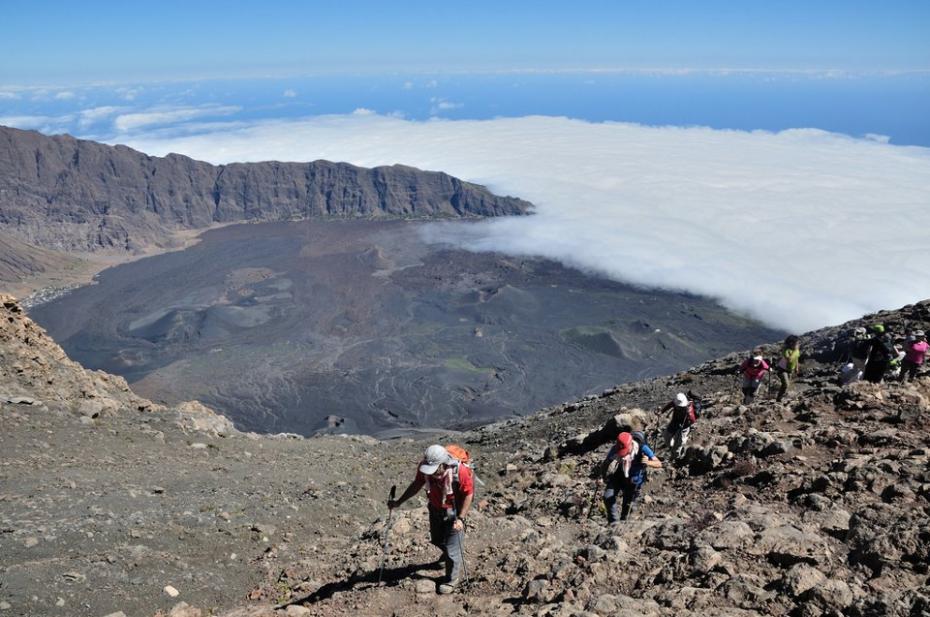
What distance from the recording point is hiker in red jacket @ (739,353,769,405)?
1159 centimetres

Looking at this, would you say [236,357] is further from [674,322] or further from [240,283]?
[674,322]

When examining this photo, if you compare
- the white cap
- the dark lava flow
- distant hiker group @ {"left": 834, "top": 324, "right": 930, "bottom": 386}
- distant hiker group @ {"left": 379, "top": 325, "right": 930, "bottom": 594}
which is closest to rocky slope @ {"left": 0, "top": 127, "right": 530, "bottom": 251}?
the dark lava flow

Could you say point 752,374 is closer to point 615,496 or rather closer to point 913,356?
point 913,356

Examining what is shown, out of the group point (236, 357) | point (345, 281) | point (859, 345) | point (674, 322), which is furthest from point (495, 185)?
point (859, 345)

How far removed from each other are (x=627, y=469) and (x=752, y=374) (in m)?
5.67

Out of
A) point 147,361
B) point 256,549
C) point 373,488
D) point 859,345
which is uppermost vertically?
point 859,345

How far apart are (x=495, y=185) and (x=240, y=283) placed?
8940cm

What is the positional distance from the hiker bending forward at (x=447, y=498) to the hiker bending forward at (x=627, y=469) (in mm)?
2082

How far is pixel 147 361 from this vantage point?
52.9 metres

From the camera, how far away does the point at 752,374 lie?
38.4 ft

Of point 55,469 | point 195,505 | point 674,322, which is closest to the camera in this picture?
point 195,505

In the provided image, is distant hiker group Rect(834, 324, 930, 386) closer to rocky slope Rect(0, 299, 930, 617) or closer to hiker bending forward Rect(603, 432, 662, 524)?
rocky slope Rect(0, 299, 930, 617)

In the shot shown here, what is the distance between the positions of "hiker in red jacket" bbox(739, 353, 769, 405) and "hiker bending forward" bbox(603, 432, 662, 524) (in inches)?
209

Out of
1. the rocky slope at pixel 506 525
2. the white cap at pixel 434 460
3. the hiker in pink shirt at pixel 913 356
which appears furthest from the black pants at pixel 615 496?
the hiker in pink shirt at pixel 913 356
